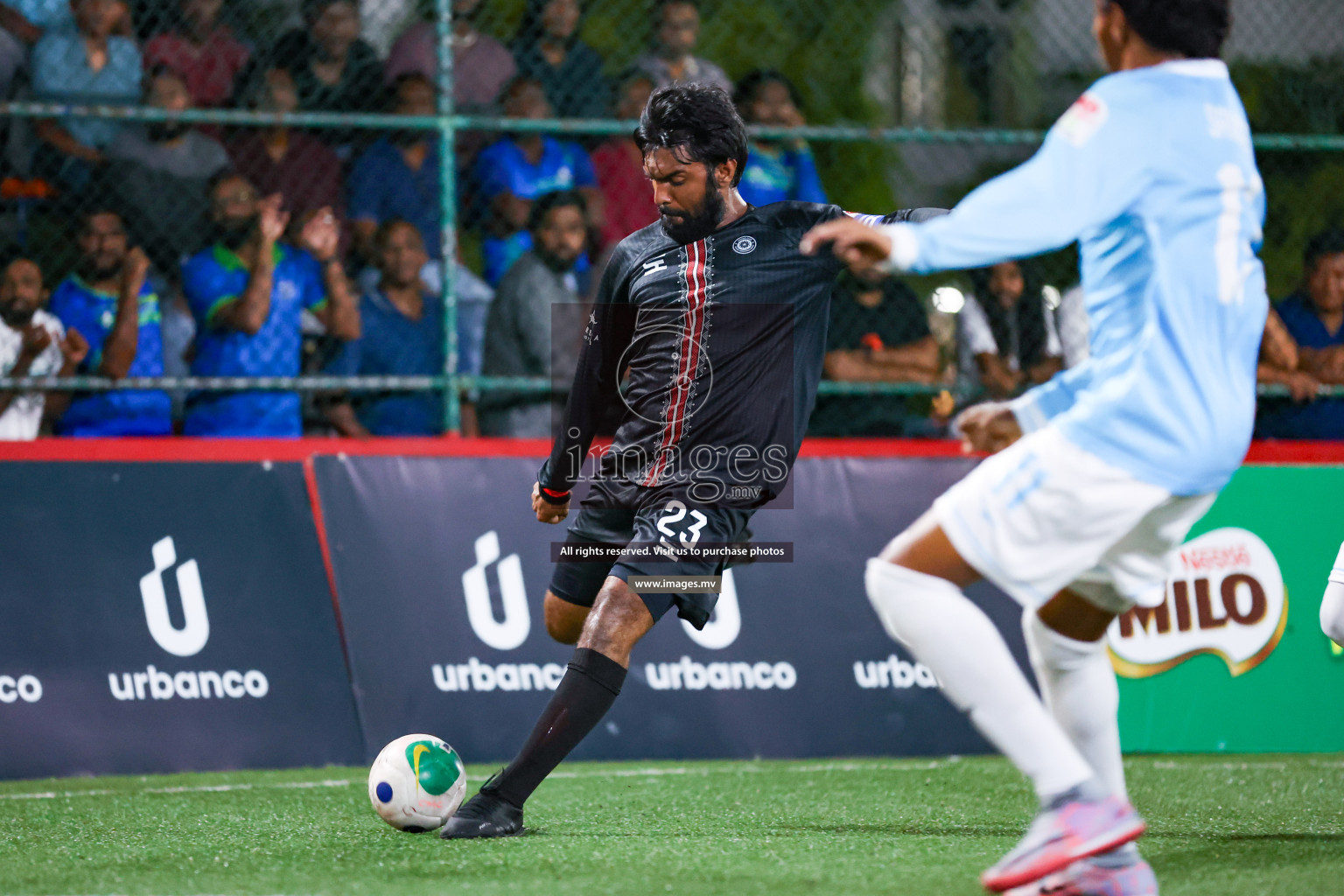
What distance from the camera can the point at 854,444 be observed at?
6.96 metres


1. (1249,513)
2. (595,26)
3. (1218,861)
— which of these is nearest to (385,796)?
(1218,861)

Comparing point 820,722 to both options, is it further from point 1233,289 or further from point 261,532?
point 1233,289

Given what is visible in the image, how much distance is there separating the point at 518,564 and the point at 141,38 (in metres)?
3.08

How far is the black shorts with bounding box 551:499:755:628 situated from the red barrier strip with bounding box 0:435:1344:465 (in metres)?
1.90

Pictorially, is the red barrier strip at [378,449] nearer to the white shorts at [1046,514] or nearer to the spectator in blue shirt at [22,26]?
the spectator in blue shirt at [22,26]

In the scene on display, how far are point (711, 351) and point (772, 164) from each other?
10.1 ft

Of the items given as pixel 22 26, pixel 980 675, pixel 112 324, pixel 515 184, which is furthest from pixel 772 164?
pixel 980 675

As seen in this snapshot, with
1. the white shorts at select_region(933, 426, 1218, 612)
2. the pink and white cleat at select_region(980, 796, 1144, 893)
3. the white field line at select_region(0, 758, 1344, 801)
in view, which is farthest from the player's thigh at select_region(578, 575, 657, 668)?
the white field line at select_region(0, 758, 1344, 801)

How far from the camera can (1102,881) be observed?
3168 millimetres

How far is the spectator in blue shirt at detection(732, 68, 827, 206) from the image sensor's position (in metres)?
7.56

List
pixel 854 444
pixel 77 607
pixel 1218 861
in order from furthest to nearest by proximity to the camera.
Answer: pixel 854 444
pixel 77 607
pixel 1218 861

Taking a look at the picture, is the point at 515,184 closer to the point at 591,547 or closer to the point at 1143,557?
the point at 591,547

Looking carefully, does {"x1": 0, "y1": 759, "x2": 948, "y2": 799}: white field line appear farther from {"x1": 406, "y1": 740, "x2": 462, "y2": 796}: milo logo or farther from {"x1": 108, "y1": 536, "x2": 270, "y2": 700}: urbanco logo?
{"x1": 406, "y1": 740, "x2": 462, "y2": 796}: milo logo

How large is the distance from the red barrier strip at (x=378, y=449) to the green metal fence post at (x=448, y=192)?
0.19 m
